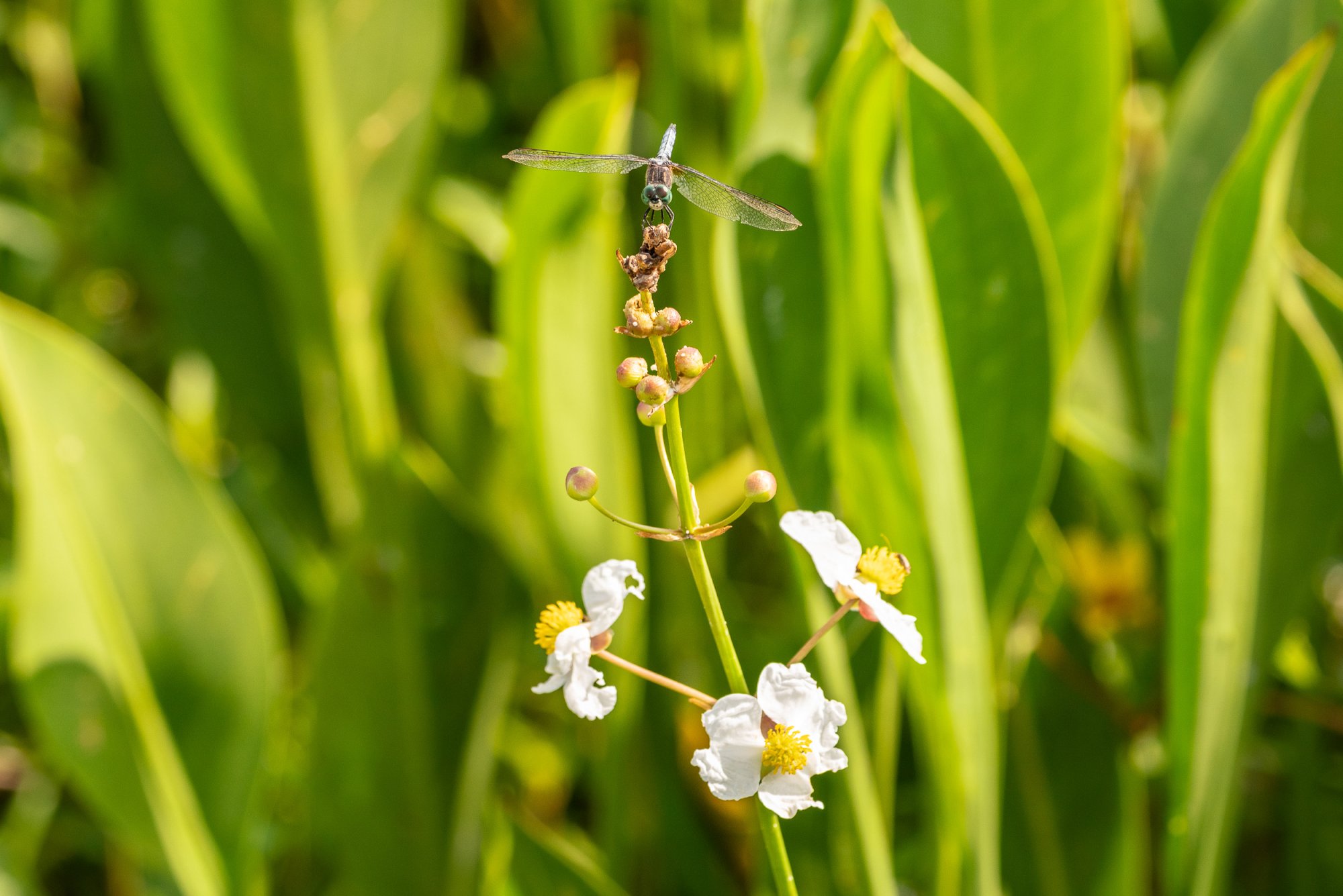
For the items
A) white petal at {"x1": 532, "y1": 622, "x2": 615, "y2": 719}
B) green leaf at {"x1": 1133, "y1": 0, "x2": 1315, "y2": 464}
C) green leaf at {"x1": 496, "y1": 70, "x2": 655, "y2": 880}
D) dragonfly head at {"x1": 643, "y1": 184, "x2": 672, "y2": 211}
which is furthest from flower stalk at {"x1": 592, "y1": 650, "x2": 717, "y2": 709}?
green leaf at {"x1": 1133, "y1": 0, "x2": 1315, "y2": 464}

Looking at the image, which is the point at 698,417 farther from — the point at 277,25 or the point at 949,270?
the point at 277,25

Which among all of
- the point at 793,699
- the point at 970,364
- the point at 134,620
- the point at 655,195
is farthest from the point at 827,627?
the point at 134,620

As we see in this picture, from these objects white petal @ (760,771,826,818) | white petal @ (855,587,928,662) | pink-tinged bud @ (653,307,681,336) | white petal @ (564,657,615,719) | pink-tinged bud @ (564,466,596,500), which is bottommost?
white petal @ (760,771,826,818)

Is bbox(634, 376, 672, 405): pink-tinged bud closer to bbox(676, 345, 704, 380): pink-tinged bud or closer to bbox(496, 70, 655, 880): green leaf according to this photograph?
bbox(676, 345, 704, 380): pink-tinged bud

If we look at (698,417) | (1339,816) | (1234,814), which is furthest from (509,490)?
(1339,816)

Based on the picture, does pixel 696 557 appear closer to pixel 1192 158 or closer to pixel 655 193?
→ pixel 655 193

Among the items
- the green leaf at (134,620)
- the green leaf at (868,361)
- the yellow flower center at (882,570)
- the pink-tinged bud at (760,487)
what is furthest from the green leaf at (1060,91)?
the green leaf at (134,620)
